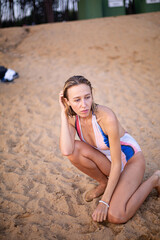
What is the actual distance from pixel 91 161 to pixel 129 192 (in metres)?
0.48

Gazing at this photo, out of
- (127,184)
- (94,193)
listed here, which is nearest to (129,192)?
(127,184)

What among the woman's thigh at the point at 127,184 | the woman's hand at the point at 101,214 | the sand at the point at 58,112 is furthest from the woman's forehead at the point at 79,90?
the sand at the point at 58,112

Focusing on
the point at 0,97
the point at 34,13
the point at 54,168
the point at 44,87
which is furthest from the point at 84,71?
the point at 34,13

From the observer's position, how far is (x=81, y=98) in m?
1.82

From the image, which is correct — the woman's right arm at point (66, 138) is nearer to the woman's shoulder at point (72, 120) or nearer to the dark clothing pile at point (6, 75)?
the woman's shoulder at point (72, 120)

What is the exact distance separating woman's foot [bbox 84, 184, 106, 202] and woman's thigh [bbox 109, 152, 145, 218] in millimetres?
364

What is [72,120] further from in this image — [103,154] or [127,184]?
[127,184]

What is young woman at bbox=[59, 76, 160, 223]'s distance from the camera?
68.5 inches

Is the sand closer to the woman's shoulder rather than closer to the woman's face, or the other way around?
the woman's shoulder

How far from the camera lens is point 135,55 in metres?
6.57

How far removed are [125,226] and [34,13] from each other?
430 inches

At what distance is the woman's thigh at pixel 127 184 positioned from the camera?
1705 mm

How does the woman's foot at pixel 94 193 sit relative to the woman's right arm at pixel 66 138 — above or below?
below

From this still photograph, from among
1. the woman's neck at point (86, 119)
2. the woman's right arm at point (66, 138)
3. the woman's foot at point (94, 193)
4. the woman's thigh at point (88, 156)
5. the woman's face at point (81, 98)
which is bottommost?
the woman's foot at point (94, 193)
